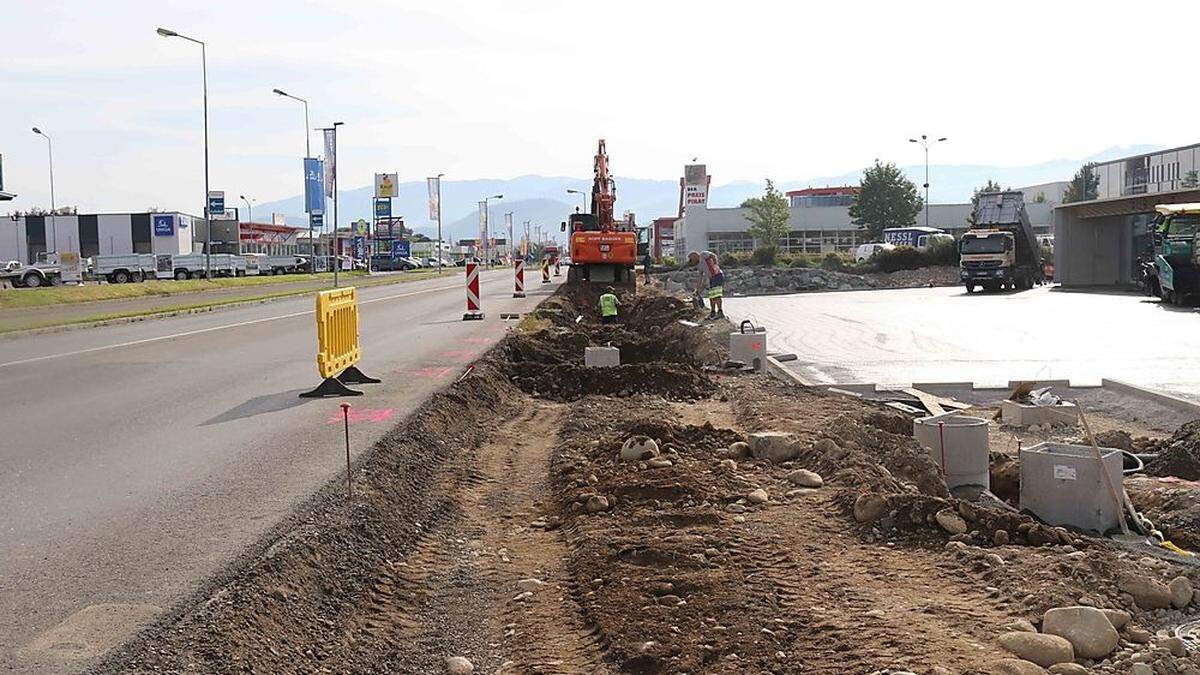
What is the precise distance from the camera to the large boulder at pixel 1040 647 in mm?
4801

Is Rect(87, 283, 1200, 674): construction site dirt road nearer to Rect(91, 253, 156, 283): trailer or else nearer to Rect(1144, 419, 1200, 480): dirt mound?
Rect(1144, 419, 1200, 480): dirt mound

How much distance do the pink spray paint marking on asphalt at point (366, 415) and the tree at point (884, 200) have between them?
329 ft

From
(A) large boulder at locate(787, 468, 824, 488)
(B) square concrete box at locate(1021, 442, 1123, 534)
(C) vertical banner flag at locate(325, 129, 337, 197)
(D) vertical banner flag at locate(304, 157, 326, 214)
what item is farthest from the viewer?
(C) vertical banner flag at locate(325, 129, 337, 197)

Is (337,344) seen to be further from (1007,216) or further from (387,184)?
(387,184)

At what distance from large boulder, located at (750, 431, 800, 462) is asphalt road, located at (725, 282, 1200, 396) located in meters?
8.04

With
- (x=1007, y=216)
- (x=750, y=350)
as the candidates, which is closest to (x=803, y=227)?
(x=1007, y=216)

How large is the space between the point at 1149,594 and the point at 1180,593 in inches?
6.6

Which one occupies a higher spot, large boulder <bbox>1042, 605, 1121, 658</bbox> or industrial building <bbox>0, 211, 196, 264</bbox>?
industrial building <bbox>0, 211, 196, 264</bbox>

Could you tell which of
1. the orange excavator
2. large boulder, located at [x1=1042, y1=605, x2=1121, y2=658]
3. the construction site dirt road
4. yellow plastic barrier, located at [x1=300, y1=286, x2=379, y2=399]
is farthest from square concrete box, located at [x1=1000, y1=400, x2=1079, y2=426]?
the orange excavator

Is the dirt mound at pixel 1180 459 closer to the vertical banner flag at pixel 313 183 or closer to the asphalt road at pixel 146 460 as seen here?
the asphalt road at pixel 146 460

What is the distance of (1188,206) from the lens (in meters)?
38.0

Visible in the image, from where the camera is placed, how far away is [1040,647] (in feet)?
15.9

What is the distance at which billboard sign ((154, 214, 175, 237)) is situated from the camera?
104375 millimetres

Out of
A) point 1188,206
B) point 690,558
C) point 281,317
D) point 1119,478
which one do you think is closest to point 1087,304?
point 1188,206
